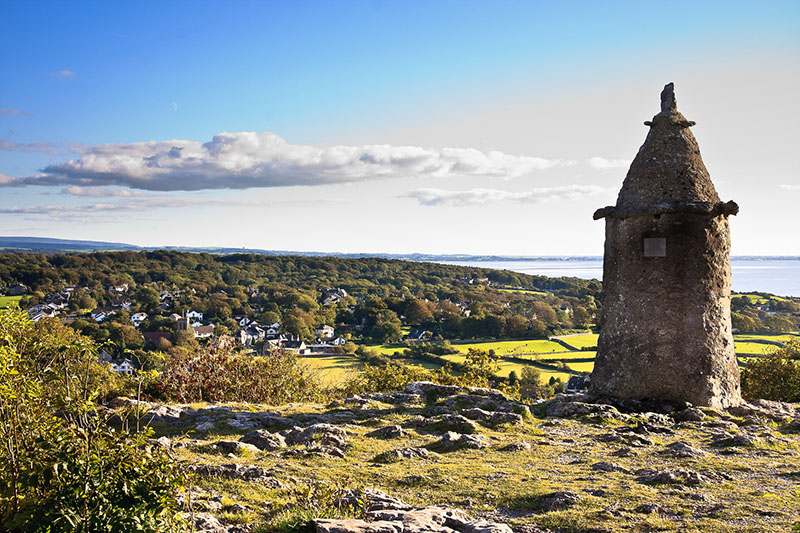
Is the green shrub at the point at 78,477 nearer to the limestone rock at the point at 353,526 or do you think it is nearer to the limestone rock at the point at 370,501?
the limestone rock at the point at 353,526

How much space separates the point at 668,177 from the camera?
15.2m

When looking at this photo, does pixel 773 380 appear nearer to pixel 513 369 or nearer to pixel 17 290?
pixel 513 369

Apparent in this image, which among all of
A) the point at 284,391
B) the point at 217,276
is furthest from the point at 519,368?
the point at 217,276

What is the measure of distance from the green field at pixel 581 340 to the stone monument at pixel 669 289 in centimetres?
3717

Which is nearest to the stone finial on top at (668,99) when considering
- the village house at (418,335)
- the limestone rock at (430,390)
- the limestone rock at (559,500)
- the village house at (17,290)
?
the limestone rock at (430,390)

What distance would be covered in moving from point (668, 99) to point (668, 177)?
283 cm

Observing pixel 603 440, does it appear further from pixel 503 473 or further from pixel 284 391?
pixel 284 391

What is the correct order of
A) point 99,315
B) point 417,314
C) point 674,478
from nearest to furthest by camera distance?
point 674,478 < point 99,315 < point 417,314

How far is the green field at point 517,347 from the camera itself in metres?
48.7

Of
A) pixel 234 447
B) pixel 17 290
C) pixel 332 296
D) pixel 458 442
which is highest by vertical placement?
pixel 234 447

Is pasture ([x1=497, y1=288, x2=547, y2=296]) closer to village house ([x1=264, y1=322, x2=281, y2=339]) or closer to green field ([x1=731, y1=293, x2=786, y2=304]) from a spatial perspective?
green field ([x1=731, y1=293, x2=786, y2=304])

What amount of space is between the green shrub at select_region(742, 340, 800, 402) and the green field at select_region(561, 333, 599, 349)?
2923cm

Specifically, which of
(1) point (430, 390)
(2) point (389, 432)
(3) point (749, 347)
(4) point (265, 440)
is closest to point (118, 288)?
(1) point (430, 390)

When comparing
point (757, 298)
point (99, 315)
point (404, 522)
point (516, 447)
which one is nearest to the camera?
point (404, 522)
